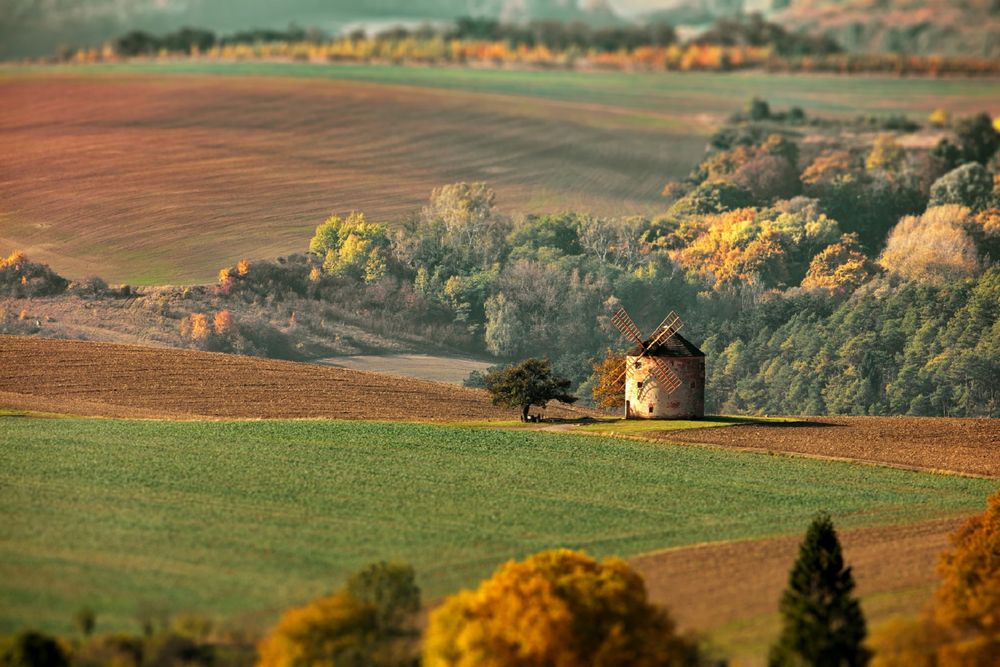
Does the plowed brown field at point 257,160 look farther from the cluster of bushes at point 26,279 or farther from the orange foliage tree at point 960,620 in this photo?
the orange foliage tree at point 960,620

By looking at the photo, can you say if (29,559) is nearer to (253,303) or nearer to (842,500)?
(842,500)

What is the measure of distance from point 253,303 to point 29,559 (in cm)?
5478

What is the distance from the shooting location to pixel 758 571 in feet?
163

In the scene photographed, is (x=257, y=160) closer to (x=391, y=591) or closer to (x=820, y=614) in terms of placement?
(x=391, y=591)

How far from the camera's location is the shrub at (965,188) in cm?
12725

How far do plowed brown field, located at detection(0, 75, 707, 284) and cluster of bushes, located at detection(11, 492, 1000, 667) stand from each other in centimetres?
6022

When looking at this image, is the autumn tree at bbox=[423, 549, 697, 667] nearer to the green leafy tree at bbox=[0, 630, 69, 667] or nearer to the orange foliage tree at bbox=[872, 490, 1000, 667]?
the orange foliage tree at bbox=[872, 490, 1000, 667]

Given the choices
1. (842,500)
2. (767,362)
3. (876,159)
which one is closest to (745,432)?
(842,500)

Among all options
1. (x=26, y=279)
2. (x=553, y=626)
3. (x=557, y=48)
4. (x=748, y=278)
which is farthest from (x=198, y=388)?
(x=557, y=48)

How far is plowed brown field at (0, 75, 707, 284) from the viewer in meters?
105

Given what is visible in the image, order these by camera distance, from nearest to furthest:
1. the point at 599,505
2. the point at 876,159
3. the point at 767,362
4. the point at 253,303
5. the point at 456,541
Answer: the point at 456,541
the point at 599,505
the point at 253,303
the point at 767,362
the point at 876,159

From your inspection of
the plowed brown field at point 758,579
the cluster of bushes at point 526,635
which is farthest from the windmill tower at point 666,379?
the cluster of bushes at point 526,635

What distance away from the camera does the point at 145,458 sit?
60625mm

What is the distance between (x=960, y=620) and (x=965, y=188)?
8969cm
